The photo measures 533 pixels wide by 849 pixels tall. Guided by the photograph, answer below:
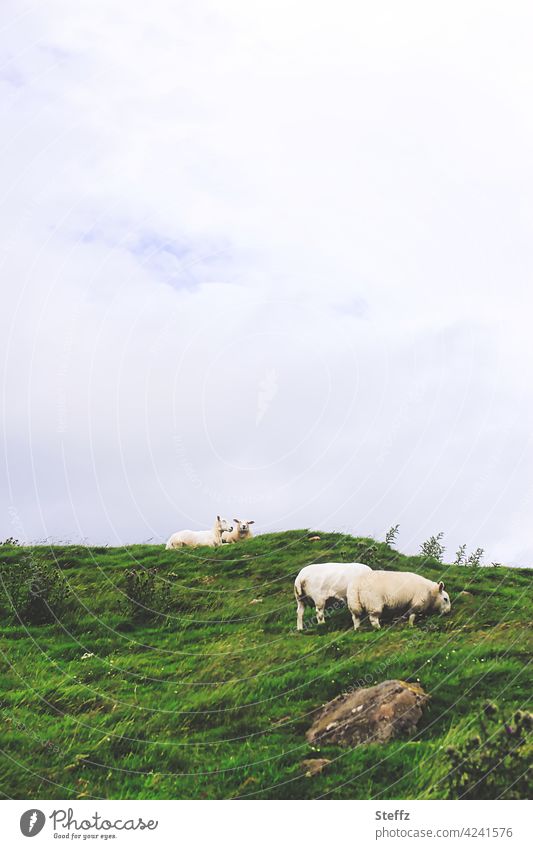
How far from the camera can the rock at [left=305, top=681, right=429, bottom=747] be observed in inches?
471

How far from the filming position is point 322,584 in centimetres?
1864

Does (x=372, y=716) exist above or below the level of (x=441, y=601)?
below

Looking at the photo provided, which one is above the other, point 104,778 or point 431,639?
point 431,639

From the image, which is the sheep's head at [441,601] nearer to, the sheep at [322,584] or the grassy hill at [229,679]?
the grassy hill at [229,679]

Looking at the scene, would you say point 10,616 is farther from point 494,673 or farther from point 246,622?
point 494,673

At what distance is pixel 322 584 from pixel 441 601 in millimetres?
2976

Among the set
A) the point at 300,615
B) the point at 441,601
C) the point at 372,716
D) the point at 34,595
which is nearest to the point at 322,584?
the point at 300,615

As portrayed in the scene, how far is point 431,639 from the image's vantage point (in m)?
16.2

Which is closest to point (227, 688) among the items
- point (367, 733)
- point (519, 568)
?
point (367, 733)

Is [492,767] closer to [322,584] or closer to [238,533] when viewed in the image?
[322,584]

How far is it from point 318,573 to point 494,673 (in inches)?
229
